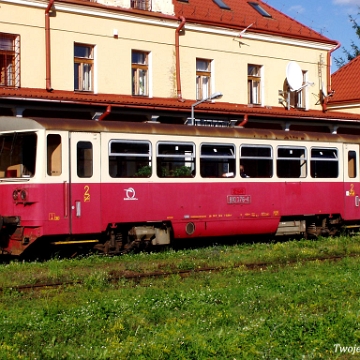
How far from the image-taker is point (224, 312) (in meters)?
8.96

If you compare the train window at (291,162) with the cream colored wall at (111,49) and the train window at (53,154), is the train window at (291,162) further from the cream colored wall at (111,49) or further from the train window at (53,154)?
the cream colored wall at (111,49)

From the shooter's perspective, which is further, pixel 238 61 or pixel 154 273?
pixel 238 61

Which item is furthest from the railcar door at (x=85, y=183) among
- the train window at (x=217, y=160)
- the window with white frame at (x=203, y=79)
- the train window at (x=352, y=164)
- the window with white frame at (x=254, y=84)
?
the window with white frame at (x=254, y=84)

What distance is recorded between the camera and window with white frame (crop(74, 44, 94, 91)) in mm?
23969

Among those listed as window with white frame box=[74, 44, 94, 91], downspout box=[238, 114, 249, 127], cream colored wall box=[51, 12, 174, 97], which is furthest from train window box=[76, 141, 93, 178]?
downspout box=[238, 114, 249, 127]

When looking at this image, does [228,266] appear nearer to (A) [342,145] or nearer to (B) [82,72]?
(A) [342,145]

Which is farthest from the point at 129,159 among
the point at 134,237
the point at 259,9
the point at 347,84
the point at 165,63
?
the point at 347,84

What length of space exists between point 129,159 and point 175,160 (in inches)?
49.4

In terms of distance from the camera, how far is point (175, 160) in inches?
639

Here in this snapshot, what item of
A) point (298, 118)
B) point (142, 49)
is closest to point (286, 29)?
point (298, 118)

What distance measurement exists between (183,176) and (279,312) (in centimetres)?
762

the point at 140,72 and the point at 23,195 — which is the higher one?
the point at 140,72

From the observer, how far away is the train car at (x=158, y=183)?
47.4ft

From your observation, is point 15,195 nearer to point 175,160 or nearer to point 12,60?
point 175,160
